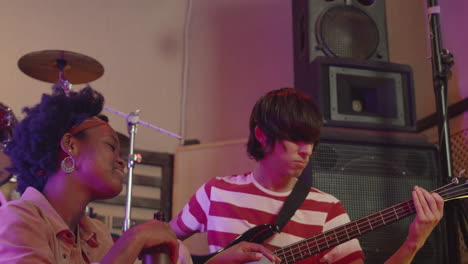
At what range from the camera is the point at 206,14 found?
5.21 m

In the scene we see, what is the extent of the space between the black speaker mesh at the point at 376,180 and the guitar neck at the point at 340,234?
0.84 ft

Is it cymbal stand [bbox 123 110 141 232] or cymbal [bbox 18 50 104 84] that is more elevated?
cymbal [bbox 18 50 104 84]

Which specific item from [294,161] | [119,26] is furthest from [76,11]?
[294,161]

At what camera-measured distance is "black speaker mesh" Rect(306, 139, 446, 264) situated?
2.52m

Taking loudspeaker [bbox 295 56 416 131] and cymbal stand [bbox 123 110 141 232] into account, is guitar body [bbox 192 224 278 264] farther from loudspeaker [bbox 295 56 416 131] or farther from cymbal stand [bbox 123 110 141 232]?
cymbal stand [bbox 123 110 141 232]

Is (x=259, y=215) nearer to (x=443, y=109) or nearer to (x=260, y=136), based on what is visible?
(x=260, y=136)

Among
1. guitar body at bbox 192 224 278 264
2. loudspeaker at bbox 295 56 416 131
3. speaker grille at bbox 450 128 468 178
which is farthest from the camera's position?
speaker grille at bbox 450 128 468 178

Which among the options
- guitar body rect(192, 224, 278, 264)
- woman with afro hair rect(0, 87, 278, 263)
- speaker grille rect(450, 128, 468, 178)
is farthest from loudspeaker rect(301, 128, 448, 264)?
woman with afro hair rect(0, 87, 278, 263)

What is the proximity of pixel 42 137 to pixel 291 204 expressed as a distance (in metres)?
1.01

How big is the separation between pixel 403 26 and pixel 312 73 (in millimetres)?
1639

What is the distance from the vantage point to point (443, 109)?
8.95ft

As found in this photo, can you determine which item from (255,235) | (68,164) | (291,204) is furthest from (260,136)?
(68,164)

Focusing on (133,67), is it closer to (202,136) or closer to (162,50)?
(162,50)

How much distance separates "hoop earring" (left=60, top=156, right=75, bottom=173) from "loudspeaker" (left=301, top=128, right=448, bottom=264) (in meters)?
1.17
